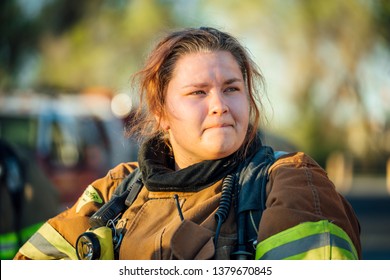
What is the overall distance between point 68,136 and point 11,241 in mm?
8315

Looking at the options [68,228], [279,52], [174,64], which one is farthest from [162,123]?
[279,52]

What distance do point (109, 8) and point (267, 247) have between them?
23.4 meters

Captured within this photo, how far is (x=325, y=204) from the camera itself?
2.12 metres

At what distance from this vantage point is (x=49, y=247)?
8.41 ft

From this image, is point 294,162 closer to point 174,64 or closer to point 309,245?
point 309,245

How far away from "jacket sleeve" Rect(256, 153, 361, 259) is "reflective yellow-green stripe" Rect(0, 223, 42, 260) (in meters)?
1.96

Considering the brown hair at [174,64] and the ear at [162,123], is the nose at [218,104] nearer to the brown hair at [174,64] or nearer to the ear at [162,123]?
the brown hair at [174,64]

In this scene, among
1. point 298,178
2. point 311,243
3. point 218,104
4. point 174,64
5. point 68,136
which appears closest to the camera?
point 311,243

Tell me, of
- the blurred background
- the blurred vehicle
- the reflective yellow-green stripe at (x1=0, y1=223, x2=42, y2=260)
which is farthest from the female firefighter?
the blurred background

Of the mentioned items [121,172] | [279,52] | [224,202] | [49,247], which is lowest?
[49,247]

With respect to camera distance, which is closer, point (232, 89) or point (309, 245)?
point (309, 245)

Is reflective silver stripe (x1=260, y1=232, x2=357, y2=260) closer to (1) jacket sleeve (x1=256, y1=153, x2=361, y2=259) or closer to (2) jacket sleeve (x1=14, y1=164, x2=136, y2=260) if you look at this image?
(1) jacket sleeve (x1=256, y1=153, x2=361, y2=259)

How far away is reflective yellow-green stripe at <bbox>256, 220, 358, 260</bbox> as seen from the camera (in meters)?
2.03
